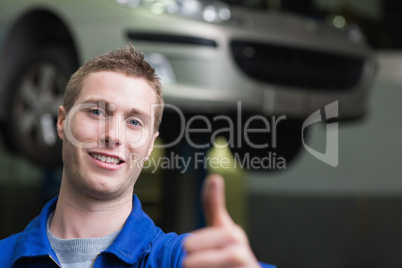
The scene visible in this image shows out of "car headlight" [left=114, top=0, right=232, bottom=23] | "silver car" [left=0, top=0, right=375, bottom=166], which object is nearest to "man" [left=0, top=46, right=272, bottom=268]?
"silver car" [left=0, top=0, right=375, bottom=166]

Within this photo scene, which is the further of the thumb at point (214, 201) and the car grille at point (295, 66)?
the car grille at point (295, 66)

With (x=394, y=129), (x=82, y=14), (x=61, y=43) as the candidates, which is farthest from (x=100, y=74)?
(x=394, y=129)

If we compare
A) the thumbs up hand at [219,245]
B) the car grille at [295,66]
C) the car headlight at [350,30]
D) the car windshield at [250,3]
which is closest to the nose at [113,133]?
the thumbs up hand at [219,245]

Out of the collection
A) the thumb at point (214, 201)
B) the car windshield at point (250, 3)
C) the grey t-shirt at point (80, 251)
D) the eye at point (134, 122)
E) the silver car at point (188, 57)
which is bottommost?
the grey t-shirt at point (80, 251)

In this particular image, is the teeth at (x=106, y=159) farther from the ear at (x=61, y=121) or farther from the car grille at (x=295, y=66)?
the car grille at (x=295, y=66)

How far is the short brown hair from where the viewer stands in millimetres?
494

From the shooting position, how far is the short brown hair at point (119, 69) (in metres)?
0.49

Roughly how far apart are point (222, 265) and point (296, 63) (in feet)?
6.69

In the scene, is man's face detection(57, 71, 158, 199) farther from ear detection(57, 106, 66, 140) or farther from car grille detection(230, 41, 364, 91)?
car grille detection(230, 41, 364, 91)

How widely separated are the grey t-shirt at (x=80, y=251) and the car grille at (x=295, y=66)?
1.68 m

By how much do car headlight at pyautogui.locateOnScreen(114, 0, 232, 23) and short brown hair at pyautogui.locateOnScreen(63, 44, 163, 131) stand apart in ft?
4.55

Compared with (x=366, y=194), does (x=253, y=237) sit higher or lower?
lower

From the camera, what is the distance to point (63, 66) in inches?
78.7

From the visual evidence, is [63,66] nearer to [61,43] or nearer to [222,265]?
[61,43]
